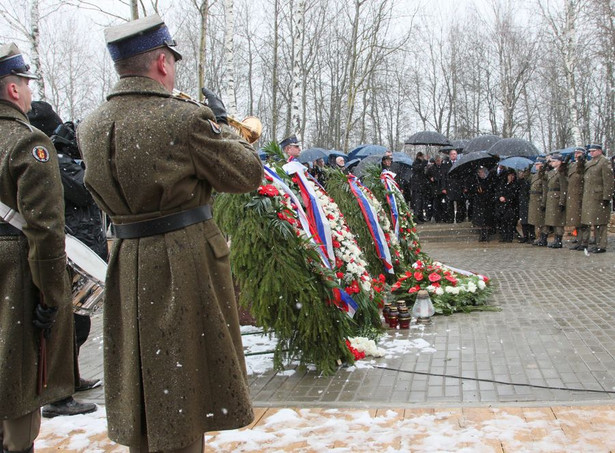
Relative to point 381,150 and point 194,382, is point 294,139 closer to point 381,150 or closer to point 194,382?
point 194,382

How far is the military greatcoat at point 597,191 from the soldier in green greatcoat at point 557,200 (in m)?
1.08

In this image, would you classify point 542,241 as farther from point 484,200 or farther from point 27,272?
point 27,272

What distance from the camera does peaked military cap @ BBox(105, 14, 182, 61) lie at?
226 centimetres

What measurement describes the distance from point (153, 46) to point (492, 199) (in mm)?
14813

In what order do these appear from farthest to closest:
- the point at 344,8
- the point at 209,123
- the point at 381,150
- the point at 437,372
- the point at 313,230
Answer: the point at 344,8
the point at 381,150
the point at 313,230
the point at 437,372
the point at 209,123

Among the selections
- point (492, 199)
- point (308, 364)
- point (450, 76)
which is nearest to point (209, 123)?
point (308, 364)

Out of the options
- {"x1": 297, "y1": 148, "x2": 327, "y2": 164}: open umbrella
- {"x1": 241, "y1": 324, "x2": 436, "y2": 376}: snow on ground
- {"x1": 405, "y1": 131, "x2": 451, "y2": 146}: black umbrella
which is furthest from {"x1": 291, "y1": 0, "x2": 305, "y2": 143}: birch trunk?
{"x1": 241, "y1": 324, "x2": 436, "y2": 376}: snow on ground

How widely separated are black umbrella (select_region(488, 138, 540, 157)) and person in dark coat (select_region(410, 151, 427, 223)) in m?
2.11

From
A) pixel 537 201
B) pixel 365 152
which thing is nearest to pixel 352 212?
pixel 537 201

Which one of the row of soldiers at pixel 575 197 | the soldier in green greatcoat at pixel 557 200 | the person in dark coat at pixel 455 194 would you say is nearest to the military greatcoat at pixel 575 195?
the row of soldiers at pixel 575 197

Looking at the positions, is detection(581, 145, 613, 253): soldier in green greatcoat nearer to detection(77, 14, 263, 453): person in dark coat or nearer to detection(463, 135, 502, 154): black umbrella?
detection(463, 135, 502, 154): black umbrella

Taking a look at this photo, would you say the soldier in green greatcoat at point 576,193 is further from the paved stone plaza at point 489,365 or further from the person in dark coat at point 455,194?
the paved stone plaza at point 489,365

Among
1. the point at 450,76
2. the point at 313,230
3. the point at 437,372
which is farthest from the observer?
the point at 450,76

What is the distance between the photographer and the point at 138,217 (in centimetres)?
231
